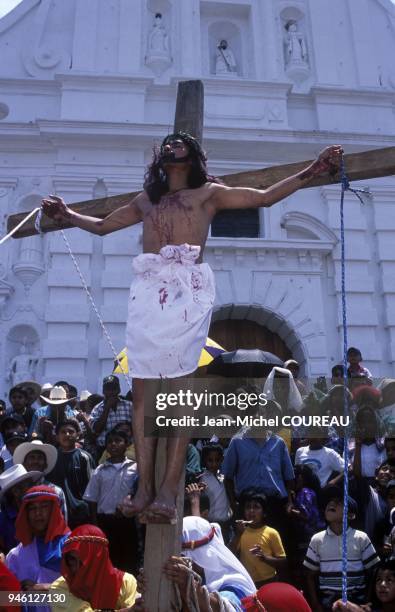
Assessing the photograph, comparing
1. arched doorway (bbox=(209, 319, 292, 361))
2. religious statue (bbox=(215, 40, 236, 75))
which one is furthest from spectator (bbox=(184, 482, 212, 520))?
religious statue (bbox=(215, 40, 236, 75))

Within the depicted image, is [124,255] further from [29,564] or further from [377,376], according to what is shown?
[29,564]

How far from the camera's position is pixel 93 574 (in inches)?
→ 141

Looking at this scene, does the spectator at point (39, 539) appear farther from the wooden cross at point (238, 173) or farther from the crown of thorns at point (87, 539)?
the wooden cross at point (238, 173)

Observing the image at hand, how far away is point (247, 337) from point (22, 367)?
3.96m

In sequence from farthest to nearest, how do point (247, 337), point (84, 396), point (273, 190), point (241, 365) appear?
point (247, 337) < point (84, 396) < point (241, 365) < point (273, 190)

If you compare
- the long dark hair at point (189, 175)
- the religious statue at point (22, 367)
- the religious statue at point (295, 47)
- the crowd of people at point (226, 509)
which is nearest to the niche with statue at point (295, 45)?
the religious statue at point (295, 47)

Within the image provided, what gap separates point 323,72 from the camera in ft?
44.8

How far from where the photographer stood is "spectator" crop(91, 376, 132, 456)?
659cm

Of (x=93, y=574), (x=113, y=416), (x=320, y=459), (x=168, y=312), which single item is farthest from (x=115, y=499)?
(x=168, y=312)

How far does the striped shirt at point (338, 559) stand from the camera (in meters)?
4.41

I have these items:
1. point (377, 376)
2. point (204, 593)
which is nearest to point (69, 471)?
point (204, 593)

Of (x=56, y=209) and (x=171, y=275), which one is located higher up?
(x=56, y=209)

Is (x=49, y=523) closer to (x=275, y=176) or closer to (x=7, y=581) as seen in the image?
(x=7, y=581)

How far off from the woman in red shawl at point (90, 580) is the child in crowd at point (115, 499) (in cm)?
130
